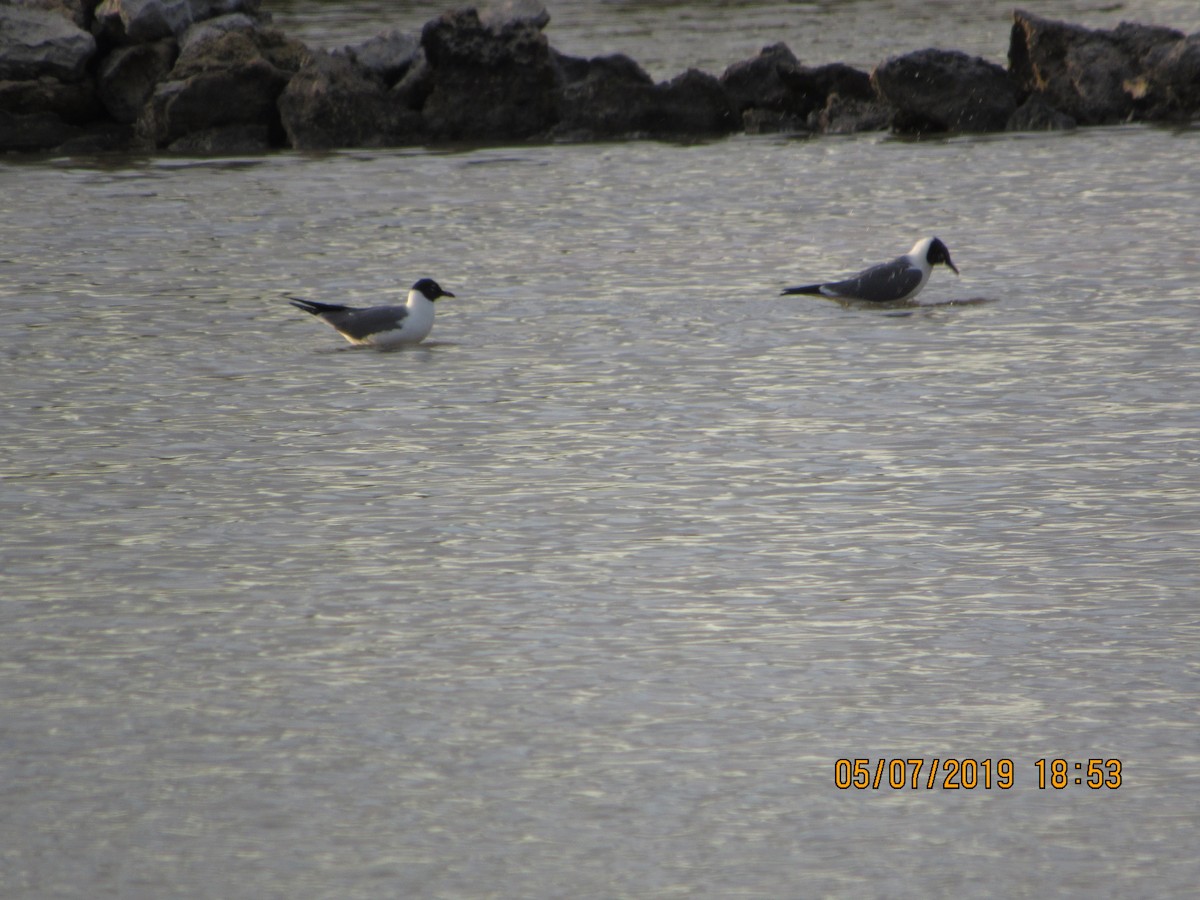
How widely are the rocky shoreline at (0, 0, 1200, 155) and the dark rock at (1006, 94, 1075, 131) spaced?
22 millimetres

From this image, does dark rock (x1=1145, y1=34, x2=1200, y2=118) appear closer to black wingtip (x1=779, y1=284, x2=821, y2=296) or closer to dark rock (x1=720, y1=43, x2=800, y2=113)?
dark rock (x1=720, y1=43, x2=800, y2=113)

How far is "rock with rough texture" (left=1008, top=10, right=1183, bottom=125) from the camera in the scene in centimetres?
2242

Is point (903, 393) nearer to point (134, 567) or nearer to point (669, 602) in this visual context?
point (669, 602)

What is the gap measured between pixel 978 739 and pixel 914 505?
7.79 ft

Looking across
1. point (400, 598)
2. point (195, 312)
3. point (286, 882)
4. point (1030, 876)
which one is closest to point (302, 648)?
point (400, 598)

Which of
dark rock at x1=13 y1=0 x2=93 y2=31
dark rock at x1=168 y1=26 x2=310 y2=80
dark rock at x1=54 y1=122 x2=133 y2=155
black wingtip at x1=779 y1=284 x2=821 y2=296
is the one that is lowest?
dark rock at x1=54 y1=122 x2=133 y2=155

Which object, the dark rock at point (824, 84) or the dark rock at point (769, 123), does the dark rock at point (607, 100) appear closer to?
the dark rock at point (769, 123)

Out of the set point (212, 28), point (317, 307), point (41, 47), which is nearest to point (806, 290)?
point (317, 307)

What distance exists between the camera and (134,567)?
6.91 m

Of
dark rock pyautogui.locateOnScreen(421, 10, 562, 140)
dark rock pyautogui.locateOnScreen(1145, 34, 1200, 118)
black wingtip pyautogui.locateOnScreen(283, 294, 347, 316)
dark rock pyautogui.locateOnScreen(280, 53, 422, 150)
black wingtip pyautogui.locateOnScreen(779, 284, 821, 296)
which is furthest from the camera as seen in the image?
dark rock pyautogui.locateOnScreen(421, 10, 562, 140)

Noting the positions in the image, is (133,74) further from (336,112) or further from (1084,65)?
(1084,65)

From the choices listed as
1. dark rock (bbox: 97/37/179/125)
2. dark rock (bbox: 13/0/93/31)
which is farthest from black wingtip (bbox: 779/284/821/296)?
dark rock (bbox: 13/0/93/31)
